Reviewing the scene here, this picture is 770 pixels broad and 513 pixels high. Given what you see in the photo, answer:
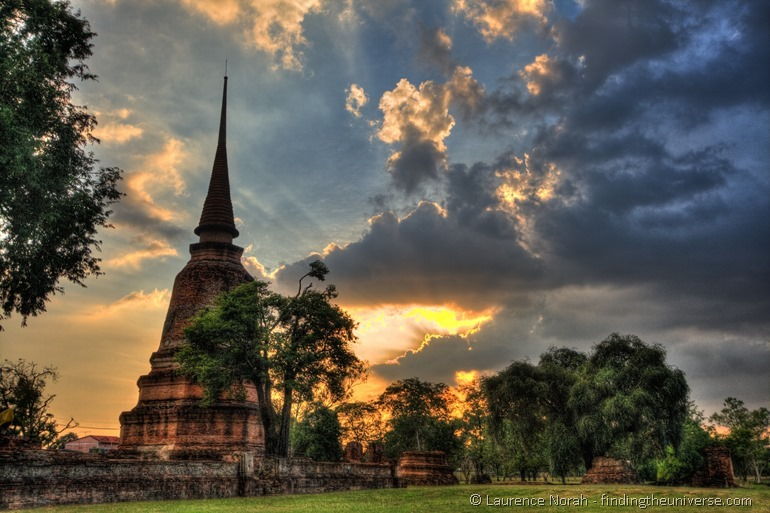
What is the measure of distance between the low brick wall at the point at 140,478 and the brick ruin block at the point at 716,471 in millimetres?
17736

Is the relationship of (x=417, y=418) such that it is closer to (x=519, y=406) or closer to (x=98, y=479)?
(x=519, y=406)

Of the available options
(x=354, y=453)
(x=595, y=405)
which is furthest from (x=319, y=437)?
(x=595, y=405)

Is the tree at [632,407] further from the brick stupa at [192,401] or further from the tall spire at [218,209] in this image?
the tall spire at [218,209]

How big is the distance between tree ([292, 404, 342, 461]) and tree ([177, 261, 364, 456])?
1125 inches

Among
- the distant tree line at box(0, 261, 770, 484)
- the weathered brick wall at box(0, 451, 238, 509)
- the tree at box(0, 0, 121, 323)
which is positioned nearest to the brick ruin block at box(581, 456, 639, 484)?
the distant tree line at box(0, 261, 770, 484)

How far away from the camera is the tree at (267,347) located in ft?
93.3

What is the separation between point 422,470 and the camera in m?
31.5

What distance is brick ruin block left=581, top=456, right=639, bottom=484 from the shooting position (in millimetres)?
27266

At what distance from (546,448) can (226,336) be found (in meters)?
17.8

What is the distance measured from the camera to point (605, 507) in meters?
14.4

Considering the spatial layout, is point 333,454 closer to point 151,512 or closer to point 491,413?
point 491,413

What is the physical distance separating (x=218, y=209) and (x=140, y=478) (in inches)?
887

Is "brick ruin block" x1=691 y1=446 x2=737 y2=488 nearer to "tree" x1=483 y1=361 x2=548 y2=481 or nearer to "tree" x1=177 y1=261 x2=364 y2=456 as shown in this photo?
"tree" x1=483 y1=361 x2=548 y2=481

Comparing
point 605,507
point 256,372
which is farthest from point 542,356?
point 605,507
